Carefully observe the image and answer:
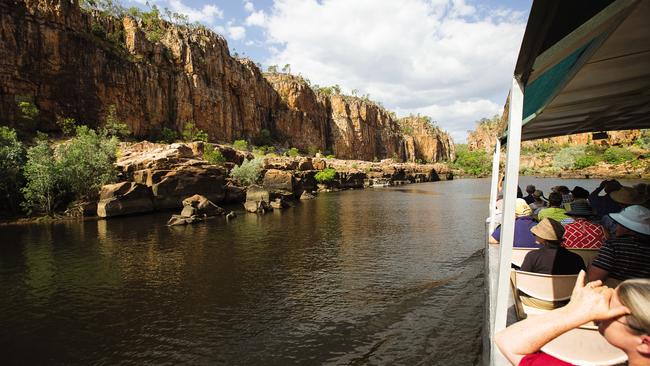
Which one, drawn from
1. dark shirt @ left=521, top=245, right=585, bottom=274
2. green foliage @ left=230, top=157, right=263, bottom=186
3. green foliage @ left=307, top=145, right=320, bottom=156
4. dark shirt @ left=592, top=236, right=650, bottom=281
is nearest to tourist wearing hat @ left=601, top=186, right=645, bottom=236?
dark shirt @ left=521, top=245, right=585, bottom=274

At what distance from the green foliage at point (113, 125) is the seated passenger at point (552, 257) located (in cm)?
6309

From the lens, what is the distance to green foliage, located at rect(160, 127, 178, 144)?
69531 mm

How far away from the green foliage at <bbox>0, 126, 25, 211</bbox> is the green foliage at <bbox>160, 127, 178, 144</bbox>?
1433 inches

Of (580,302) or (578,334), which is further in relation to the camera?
(578,334)

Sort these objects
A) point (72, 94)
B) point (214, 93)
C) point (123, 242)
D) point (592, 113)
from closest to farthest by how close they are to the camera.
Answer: point (592, 113)
point (123, 242)
point (72, 94)
point (214, 93)

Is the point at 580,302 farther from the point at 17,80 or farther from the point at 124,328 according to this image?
the point at 17,80

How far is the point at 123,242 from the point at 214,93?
68879 mm

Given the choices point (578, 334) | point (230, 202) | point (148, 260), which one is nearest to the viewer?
point (578, 334)

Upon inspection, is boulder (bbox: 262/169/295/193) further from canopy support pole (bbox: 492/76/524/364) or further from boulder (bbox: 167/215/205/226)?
canopy support pole (bbox: 492/76/524/364)

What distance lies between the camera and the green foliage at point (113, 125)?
190 ft

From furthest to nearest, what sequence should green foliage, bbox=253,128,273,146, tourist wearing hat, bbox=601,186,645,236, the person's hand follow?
green foliage, bbox=253,128,273,146 → tourist wearing hat, bbox=601,186,645,236 → the person's hand

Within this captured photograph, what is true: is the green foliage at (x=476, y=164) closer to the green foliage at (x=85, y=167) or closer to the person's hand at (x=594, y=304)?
the green foliage at (x=85, y=167)

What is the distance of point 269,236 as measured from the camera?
72.3 feet

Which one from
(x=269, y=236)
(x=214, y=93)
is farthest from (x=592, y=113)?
(x=214, y=93)
